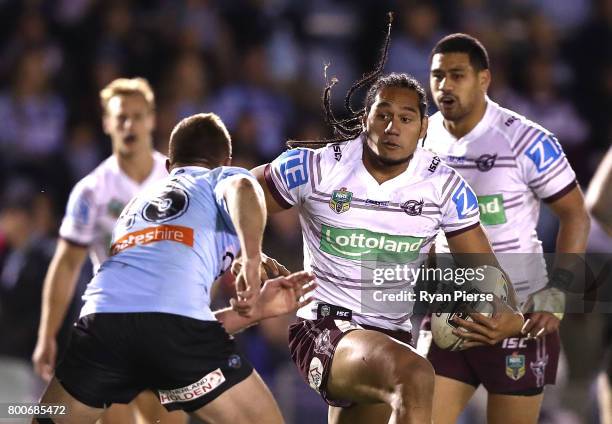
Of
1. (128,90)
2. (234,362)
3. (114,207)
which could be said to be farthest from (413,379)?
(128,90)

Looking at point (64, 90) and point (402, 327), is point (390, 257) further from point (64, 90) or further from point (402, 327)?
point (64, 90)

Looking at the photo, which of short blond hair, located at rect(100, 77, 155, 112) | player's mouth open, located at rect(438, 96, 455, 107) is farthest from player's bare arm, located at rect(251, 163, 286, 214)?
short blond hair, located at rect(100, 77, 155, 112)

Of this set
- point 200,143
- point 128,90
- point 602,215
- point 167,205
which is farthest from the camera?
point 128,90

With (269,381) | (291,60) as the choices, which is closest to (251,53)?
(291,60)

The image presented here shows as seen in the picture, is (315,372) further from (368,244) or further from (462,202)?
(462,202)

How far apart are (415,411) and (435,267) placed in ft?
4.80

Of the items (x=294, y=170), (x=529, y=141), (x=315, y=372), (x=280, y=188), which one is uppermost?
(x=529, y=141)

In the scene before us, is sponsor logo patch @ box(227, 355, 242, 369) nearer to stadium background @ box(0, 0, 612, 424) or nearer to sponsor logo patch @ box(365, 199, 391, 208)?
sponsor logo patch @ box(365, 199, 391, 208)

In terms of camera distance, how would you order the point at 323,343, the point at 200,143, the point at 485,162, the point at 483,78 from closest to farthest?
the point at 200,143 < the point at 323,343 < the point at 485,162 < the point at 483,78

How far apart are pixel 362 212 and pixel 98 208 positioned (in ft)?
7.68

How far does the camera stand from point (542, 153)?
6.08m

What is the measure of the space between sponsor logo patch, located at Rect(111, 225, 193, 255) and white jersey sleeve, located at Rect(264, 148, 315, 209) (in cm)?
97

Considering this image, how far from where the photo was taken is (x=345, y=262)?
5.64m

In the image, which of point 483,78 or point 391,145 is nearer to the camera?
point 391,145
